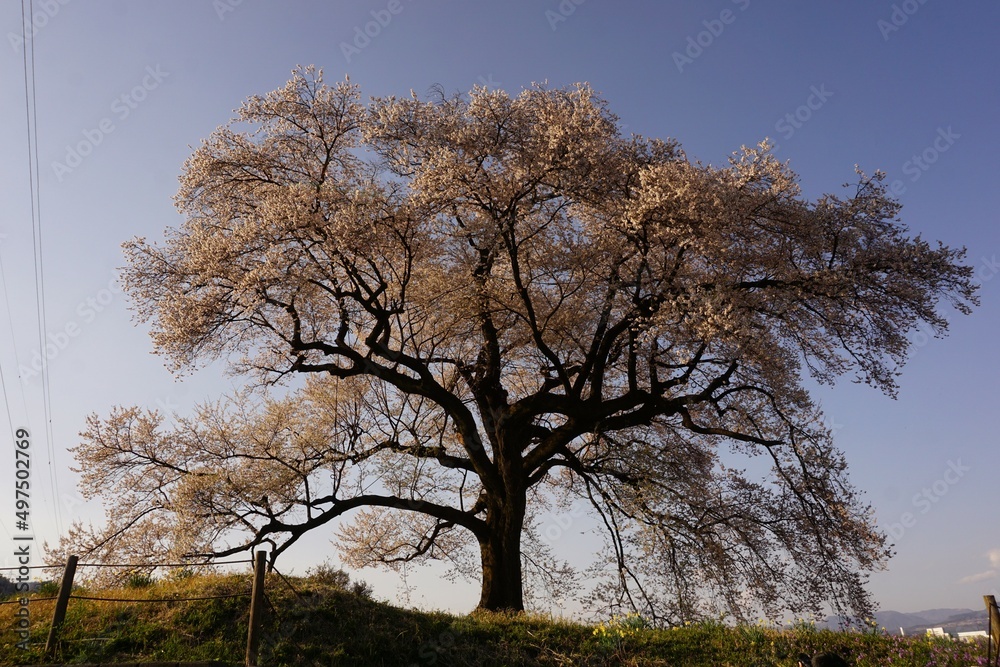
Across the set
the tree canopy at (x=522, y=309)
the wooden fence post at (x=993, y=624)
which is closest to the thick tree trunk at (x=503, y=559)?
the tree canopy at (x=522, y=309)

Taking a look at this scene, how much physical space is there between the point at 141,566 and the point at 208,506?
6.14 feet

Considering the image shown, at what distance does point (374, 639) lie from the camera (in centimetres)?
1270

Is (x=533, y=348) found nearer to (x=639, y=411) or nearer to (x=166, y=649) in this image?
(x=639, y=411)

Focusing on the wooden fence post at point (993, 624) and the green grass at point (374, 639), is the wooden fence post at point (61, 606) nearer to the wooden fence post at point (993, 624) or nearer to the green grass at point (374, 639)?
the green grass at point (374, 639)

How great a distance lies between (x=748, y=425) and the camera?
17.4 meters


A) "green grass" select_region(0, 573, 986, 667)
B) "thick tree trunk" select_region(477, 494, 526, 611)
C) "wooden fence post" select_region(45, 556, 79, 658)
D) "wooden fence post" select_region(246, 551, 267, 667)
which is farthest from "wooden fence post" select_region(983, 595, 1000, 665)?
"wooden fence post" select_region(45, 556, 79, 658)

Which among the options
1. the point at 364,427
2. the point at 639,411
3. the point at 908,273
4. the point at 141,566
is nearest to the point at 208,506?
the point at 141,566

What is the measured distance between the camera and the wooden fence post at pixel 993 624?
9.22 m

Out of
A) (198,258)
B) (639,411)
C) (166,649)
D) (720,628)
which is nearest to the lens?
(166,649)

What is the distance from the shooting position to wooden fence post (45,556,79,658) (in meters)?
11.4

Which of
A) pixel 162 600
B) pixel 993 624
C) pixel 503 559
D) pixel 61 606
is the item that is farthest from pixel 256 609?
pixel 993 624

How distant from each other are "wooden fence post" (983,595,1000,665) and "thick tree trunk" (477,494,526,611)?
9.28 m

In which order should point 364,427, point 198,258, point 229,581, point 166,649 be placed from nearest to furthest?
point 166,649 → point 229,581 → point 198,258 → point 364,427

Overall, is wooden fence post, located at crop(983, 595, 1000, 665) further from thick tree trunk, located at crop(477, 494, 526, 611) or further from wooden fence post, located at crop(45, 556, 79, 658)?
wooden fence post, located at crop(45, 556, 79, 658)
